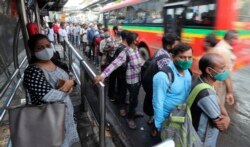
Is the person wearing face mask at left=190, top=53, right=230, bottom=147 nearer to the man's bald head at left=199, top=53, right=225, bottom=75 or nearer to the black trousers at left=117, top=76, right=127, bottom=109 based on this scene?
the man's bald head at left=199, top=53, right=225, bottom=75

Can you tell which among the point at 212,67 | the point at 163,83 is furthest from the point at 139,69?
the point at 212,67

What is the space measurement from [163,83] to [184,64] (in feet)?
0.93

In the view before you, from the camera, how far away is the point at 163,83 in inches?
97.2

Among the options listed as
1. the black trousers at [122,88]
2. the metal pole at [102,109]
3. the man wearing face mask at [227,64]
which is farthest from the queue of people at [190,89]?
the black trousers at [122,88]

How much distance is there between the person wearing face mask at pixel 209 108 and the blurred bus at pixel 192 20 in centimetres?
381

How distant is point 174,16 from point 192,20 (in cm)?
99

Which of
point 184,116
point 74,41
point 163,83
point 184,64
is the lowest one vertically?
point 74,41

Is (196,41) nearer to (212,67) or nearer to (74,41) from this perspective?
(212,67)

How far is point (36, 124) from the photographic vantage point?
1.99 meters

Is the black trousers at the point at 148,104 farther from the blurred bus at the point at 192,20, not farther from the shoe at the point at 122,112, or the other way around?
the blurred bus at the point at 192,20

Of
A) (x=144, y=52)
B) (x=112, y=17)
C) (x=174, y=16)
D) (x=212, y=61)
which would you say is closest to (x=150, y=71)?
(x=212, y=61)

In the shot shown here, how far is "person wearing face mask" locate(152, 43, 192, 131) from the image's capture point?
8.08ft

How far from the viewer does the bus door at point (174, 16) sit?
23.3ft

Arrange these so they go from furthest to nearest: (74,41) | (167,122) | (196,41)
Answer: (74,41), (196,41), (167,122)
